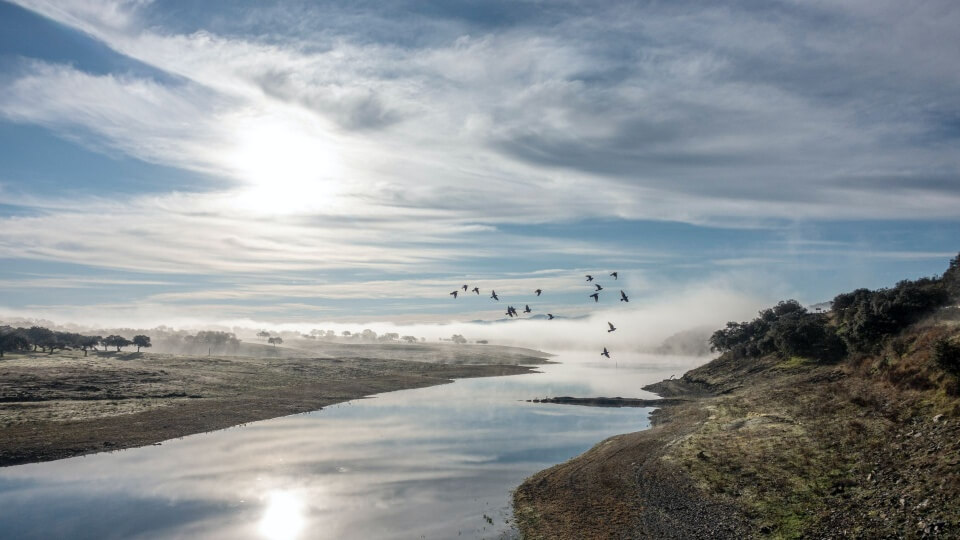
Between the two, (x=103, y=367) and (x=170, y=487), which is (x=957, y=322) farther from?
(x=103, y=367)

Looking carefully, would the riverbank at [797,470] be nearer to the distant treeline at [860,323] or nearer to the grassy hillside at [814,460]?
the grassy hillside at [814,460]

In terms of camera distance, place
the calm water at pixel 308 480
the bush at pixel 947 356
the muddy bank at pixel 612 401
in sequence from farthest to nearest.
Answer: the muddy bank at pixel 612 401, the calm water at pixel 308 480, the bush at pixel 947 356

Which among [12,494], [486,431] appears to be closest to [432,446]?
[486,431]

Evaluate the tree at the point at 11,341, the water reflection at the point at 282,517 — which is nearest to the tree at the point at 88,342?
the tree at the point at 11,341

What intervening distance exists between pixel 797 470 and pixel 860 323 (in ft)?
116

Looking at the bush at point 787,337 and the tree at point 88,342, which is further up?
the bush at point 787,337

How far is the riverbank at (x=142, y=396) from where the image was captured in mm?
60531

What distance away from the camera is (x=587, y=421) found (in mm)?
78688

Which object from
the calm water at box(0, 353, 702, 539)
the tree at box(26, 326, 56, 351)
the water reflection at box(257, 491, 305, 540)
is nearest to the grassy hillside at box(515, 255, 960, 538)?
the calm water at box(0, 353, 702, 539)

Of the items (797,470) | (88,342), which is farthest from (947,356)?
(88,342)

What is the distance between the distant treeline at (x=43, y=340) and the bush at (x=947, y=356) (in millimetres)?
151953

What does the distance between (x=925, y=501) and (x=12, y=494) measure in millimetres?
59599

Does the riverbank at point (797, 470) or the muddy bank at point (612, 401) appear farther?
the muddy bank at point (612, 401)

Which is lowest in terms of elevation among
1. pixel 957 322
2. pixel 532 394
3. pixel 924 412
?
pixel 532 394
